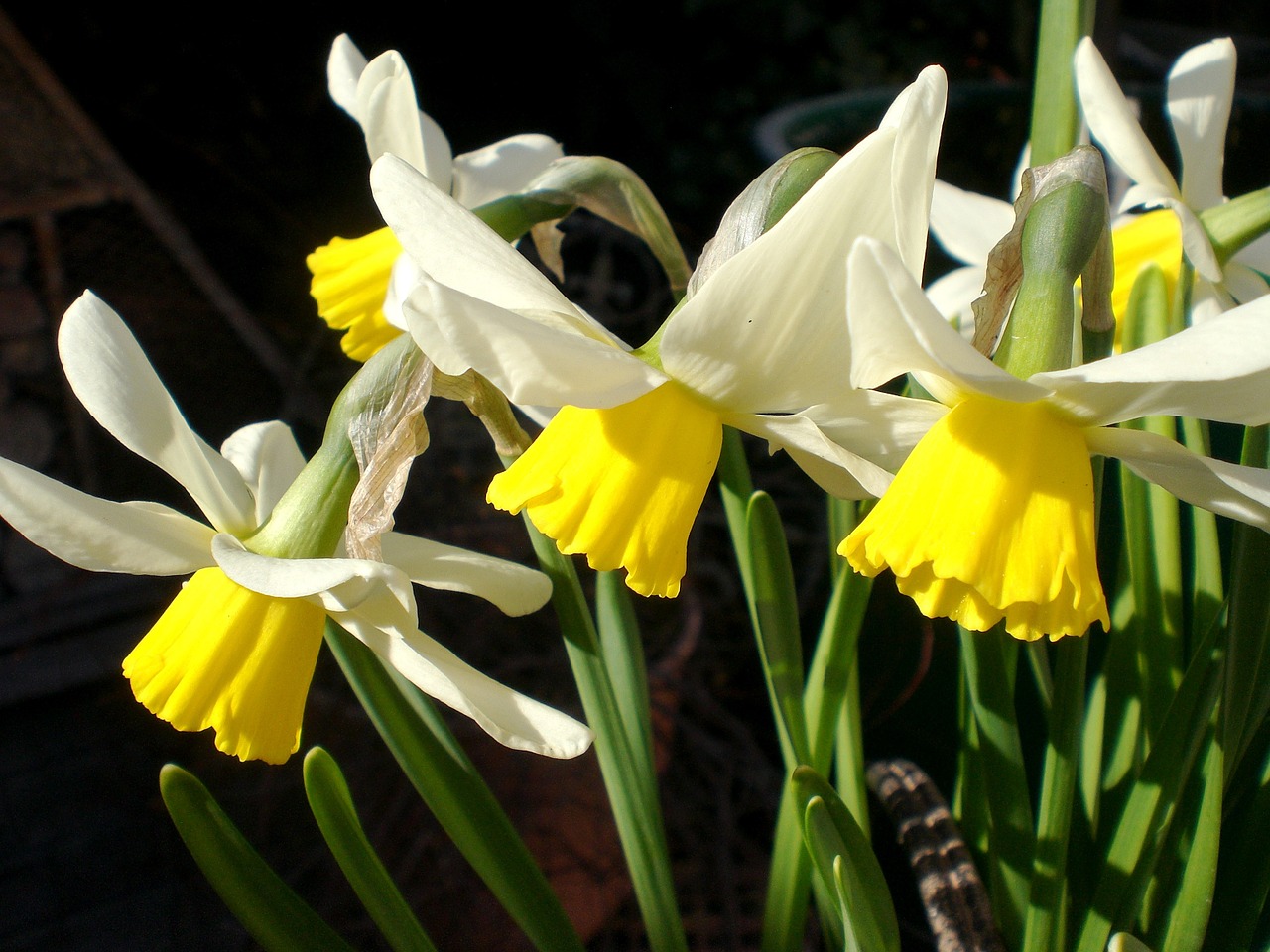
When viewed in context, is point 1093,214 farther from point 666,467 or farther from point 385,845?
point 385,845

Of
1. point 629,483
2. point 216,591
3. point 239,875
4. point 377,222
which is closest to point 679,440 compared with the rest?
point 629,483

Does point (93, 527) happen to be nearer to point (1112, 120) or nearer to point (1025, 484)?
point (1025, 484)

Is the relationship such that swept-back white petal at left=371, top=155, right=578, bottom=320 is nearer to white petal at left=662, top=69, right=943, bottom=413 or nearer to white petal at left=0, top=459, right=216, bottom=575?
white petal at left=662, top=69, right=943, bottom=413

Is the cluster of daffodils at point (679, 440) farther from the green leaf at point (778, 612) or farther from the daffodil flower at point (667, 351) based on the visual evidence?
the green leaf at point (778, 612)

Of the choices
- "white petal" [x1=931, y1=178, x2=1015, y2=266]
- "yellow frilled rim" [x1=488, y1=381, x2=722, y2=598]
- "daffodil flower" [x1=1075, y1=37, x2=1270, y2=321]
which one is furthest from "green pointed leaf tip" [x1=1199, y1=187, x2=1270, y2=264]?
"yellow frilled rim" [x1=488, y1=381, x2=722, y2=598]

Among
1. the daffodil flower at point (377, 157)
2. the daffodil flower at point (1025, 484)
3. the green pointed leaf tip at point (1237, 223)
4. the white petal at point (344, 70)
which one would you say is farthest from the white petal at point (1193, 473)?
the white petal at point (344, 70)

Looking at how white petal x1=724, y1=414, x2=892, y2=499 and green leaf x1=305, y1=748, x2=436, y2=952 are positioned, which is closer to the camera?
white petal x1=724, y1=414, x2=892, y2=499

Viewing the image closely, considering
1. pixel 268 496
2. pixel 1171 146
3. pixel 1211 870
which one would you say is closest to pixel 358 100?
pixel 268 496
